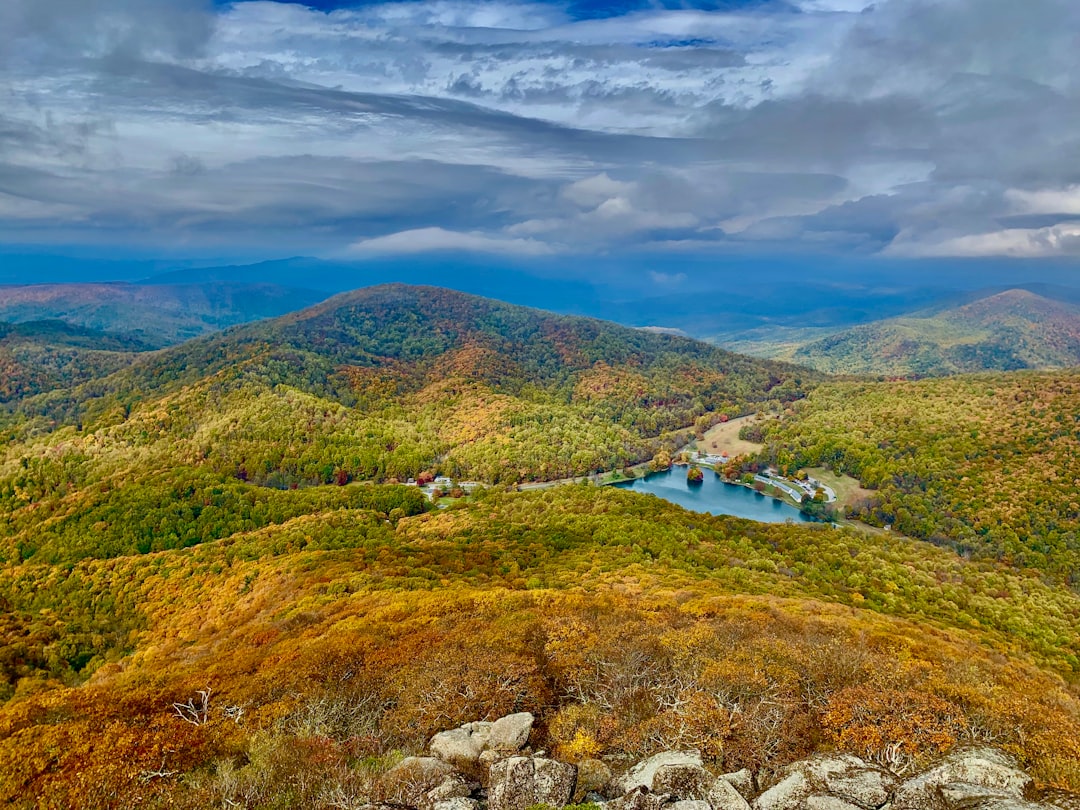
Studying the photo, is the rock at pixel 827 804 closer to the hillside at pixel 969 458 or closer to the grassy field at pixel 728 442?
the hillside at pixel 969 458

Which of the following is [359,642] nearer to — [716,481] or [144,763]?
[144,763]

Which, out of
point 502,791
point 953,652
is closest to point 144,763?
point 502,791

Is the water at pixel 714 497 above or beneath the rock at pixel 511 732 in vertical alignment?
beneath

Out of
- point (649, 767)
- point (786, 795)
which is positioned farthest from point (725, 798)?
point (649, 767)

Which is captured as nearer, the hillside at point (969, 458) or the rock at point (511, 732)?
the rock at point (511, 732)

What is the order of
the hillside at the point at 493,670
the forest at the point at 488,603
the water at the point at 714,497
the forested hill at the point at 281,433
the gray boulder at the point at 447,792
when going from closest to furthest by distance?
1. the gray boulder at the point at 447,792
2. the hillside at the point at 493,670
3. the forest at the point at 488,603
4. the forested hill at the point at 281,433
5. the water at the point at 714,497

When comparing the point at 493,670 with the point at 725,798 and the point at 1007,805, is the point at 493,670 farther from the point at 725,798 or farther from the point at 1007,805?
the point at 1007,805

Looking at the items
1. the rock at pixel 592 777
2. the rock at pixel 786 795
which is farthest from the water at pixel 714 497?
the rock at pixel 786 795
